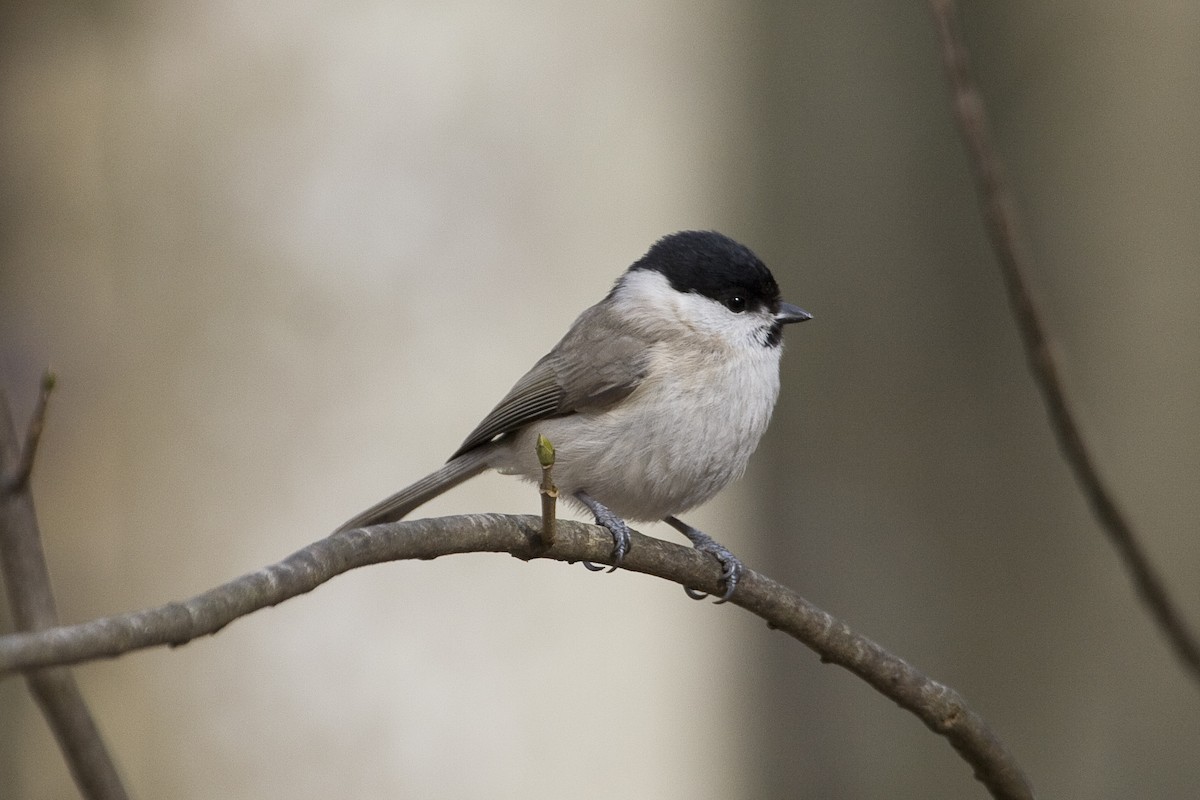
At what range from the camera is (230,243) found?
3.45m

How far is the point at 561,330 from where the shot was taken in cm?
370

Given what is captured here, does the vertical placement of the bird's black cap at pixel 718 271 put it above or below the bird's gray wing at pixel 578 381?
above

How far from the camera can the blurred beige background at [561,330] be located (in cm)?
336

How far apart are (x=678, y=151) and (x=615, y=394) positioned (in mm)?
1699

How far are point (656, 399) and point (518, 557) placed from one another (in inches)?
40.2

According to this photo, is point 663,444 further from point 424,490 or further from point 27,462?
point 27,462

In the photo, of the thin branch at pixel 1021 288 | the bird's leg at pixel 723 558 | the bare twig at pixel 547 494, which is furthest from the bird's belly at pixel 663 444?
the thin branch at pixel 1021 288

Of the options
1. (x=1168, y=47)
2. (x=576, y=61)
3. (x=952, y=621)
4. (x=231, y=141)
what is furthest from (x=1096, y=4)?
(x=231, y=141)

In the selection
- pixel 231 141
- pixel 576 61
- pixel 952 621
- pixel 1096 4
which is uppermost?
pixel 1096 4

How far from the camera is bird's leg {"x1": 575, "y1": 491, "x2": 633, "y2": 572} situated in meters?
1.92

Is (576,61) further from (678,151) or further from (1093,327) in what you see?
(1093,327)

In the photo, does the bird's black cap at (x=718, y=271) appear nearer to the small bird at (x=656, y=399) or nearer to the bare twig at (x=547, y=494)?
the small bird at (x=656, y=399)

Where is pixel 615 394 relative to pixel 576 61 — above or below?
below

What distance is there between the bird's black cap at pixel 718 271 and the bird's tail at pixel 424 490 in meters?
0.60
